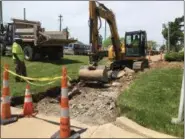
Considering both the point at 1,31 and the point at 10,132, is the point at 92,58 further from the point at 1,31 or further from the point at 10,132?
the point at 1,31

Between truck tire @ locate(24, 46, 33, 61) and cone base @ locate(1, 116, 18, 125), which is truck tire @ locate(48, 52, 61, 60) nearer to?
truck tire @ locate(24, 46, 33, 61)

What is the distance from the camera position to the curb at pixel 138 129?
6.59m

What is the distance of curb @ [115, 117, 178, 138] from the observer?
21.6 ft

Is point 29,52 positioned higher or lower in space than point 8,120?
higher

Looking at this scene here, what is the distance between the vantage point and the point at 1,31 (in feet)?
91.8

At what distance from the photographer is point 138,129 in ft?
22.5

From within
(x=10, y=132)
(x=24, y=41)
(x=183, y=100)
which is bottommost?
(x=10, y=132)

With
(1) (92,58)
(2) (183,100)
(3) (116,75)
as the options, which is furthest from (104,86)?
(2) (183,100)

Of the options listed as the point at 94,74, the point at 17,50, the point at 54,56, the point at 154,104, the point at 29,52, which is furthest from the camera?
the point at 54,56

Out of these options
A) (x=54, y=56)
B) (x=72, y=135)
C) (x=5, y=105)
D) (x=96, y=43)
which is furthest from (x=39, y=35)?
(x=72, y=135)

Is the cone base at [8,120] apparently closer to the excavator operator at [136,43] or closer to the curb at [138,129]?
the curb at [138,129]

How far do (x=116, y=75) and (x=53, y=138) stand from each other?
11.5 m

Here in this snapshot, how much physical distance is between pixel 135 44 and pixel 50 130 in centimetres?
1531

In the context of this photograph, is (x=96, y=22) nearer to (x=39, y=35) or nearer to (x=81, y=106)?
(x=39, y=35)
